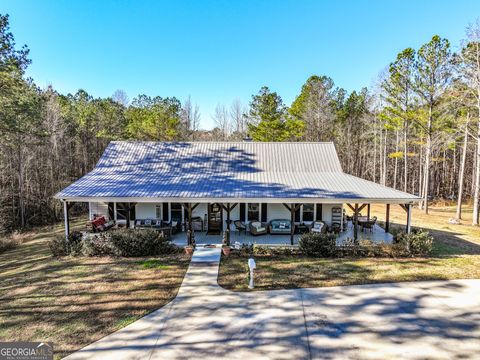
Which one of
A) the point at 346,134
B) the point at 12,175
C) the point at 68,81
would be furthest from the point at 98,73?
the point at 346,134

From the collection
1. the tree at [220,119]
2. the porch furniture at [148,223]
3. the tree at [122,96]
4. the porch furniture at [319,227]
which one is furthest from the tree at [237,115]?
the porch furniture at [319,227]

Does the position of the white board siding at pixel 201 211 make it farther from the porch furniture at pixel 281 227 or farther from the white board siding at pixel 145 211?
the porch furniture at pixel 281 227

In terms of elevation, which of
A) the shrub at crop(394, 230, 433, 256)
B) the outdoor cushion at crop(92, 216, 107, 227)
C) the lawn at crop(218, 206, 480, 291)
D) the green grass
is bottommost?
the green grass

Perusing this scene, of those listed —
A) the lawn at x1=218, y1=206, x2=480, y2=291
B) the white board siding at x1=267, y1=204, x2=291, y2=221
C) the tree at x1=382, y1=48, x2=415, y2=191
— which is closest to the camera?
the lawn at x1=218, y1=206, x2=480, y2=291

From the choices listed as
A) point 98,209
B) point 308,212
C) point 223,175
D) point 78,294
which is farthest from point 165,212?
point 308,212

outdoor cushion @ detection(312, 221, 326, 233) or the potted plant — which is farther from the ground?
outdoor cushion @ detection(312, 221, 326, 233)

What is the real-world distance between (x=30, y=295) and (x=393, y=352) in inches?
415

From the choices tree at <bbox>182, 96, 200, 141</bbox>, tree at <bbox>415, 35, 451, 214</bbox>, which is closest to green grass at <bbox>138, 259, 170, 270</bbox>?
tree at <bbox>415, 35, 451, 214</bbox>

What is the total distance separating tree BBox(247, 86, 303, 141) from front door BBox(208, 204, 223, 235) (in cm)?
1898

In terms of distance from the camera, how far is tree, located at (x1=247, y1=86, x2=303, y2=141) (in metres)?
31.7

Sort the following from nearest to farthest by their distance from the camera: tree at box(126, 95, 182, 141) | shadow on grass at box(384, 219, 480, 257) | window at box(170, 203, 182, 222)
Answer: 1. shadow on grass at box(384, 219, 480, 257)
2. window at box(170, 203, 182, 222)
3. tree at box(126, 95, 182, 141)

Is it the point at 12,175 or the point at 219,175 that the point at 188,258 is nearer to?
the point at 219,175

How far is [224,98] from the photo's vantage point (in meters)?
44.7

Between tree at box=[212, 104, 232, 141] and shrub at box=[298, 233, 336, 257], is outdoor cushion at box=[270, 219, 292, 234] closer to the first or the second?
shrub at box=[298, 233, 336, 257]
